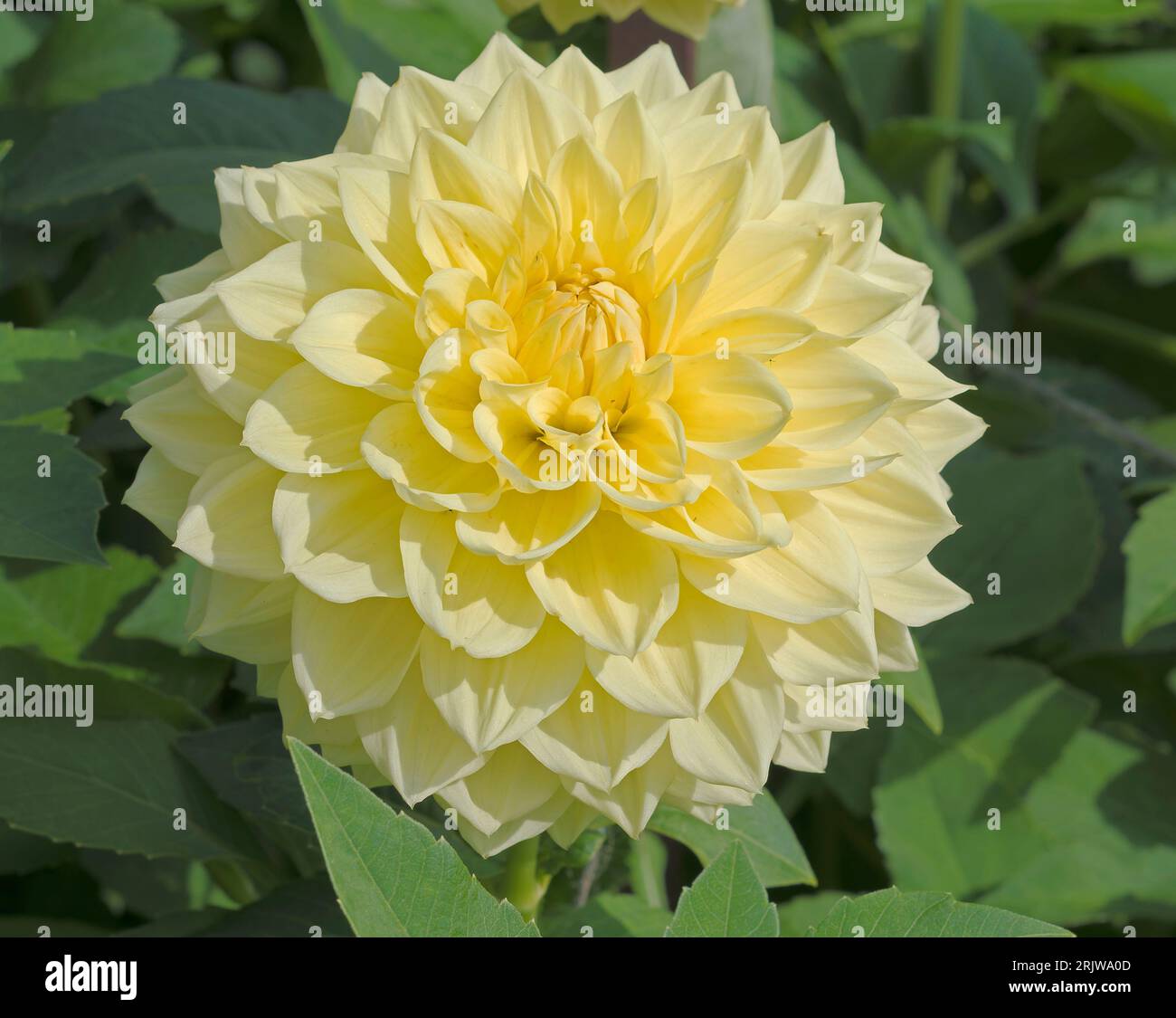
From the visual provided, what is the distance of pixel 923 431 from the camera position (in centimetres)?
78

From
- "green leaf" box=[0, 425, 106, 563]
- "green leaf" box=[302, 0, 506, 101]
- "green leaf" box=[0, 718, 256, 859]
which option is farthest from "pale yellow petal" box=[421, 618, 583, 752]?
"green leaf" box=[302, 0, 506, 101]

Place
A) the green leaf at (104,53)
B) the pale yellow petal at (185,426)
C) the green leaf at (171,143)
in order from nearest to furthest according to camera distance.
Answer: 1. the pale yellow petal at (185,426)
2. the green leaf at (171,143)
3. the green leaf at (104,53)

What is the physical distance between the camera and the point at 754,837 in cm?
87

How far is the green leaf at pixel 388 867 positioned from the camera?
1.96 ft

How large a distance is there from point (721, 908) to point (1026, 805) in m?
0.62

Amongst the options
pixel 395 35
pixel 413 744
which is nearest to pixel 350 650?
pixel 413 744

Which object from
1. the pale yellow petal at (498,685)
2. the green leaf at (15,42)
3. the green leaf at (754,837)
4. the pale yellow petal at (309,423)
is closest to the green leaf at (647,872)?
the green leaf at (754,837)

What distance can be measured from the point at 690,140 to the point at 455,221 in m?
0.15

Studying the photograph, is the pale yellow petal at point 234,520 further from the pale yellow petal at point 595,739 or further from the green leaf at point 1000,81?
the green leaf at point 1000,81

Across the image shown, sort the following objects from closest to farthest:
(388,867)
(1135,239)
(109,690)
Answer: (388,867)
(109,690)
(1135,239)

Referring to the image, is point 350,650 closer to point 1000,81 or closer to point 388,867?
point 388,867

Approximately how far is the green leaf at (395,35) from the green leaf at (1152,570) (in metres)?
0.80

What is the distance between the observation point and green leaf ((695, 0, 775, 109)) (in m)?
1.19
